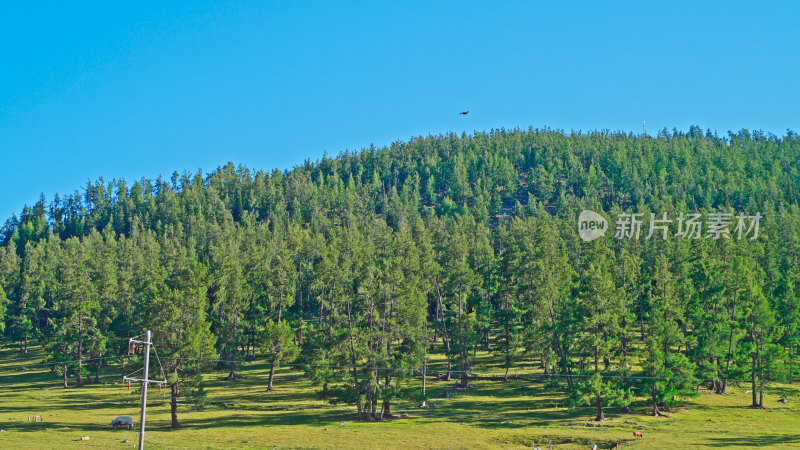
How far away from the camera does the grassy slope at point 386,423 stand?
60.3 m

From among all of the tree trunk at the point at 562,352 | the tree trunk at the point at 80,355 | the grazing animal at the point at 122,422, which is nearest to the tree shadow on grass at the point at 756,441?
the tree trunk at the point at 562,352

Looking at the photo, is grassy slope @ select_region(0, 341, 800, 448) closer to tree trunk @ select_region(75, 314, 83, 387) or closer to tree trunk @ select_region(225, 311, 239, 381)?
tree trunk @ select_region(75, 314, 83, 387)

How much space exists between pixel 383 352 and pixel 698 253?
5966cm

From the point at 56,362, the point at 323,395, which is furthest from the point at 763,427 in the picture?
the point at 56,362

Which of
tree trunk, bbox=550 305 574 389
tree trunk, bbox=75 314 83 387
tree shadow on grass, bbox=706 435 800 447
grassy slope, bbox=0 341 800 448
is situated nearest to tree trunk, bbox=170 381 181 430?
grassy slope, bbox=0 341 800 448

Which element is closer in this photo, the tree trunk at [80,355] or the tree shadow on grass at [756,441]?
the tree shadow on grass at [756,441]

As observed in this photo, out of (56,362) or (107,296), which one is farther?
(107,296)

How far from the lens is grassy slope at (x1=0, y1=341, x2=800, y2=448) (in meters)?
60.3

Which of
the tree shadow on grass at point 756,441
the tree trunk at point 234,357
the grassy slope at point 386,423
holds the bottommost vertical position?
the grassy slope at point 386,423

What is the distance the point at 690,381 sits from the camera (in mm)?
71375

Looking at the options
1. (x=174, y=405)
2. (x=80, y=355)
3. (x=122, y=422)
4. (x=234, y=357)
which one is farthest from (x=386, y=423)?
(x=80, y=355)

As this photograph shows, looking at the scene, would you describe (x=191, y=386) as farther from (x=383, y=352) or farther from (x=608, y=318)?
(x=608, y=318)

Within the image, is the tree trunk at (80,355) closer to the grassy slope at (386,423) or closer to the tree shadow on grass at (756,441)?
the grassy slope at (386,423)

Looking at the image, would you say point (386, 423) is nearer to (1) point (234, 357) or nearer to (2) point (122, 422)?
(2) point (122, 422)
